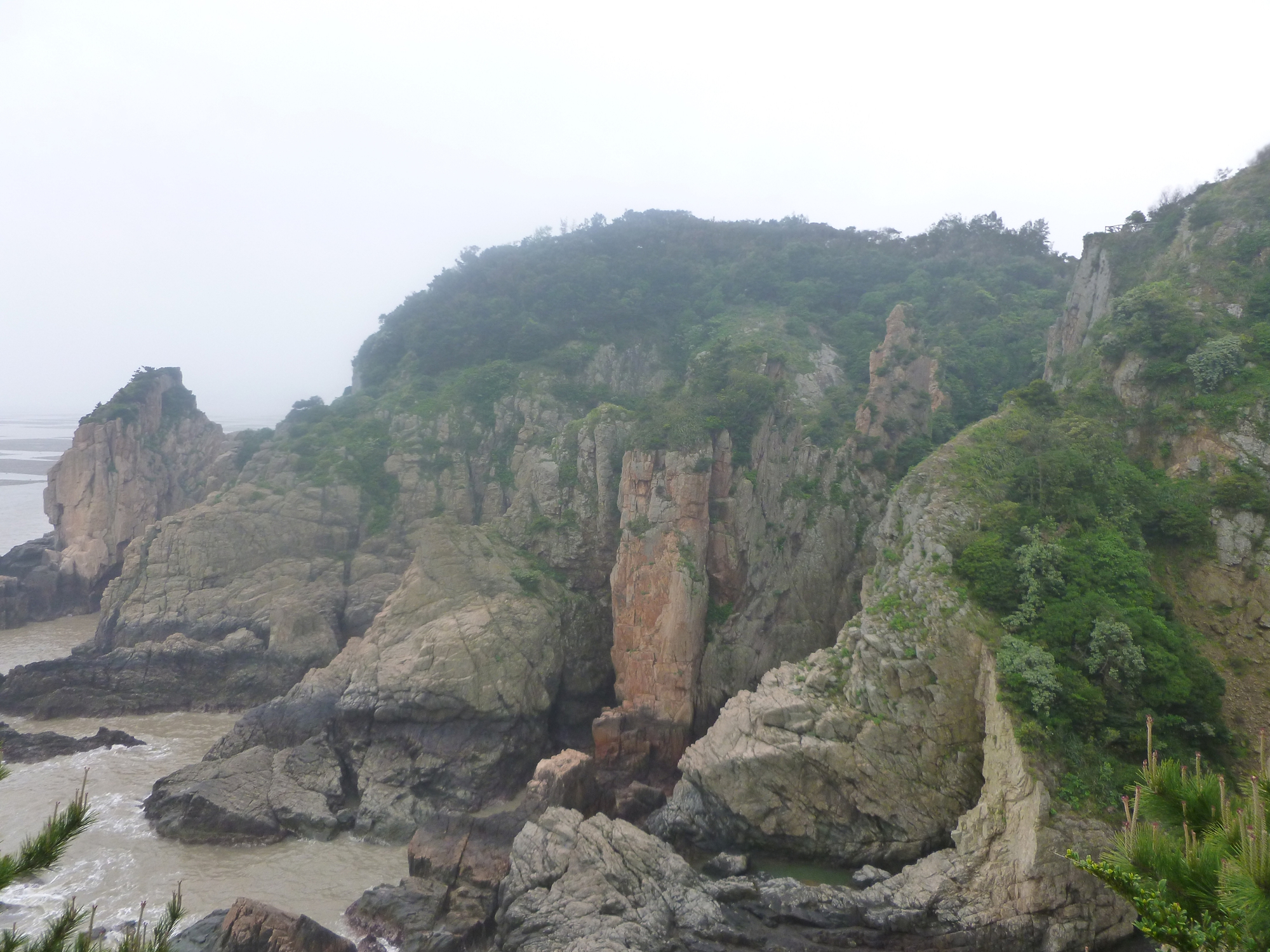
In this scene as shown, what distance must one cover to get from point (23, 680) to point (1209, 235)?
4952cm

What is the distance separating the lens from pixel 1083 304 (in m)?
32.8

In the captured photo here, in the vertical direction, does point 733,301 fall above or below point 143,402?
above

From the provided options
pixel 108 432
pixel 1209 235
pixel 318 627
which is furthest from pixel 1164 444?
pixel 108 432

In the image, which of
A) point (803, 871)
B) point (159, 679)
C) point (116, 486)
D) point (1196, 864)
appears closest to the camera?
point (1196, 864)

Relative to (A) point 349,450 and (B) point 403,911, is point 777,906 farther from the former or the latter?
(A) point 349,450

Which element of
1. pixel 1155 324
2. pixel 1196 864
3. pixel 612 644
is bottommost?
pixel 612 644

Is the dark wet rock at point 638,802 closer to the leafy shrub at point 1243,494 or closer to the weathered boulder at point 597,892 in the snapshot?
the weathered boulder at point 597,892

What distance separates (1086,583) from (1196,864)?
41.7ft

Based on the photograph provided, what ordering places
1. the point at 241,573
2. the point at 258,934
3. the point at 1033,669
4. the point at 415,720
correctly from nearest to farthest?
1. the point at 258,934
2. the point at 1033,669
3. the point at 415,720
4. the point at 241,573

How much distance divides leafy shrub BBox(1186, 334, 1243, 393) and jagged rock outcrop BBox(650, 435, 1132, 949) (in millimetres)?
8633

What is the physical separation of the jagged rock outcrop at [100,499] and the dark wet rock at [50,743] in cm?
1458

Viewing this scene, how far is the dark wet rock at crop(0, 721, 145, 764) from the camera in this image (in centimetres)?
2583

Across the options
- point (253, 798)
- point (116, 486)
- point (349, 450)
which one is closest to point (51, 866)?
point (253, 798)

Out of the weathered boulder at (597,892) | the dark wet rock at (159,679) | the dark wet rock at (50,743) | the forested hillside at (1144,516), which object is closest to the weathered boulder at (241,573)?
the dark wet rock at (159,679)
